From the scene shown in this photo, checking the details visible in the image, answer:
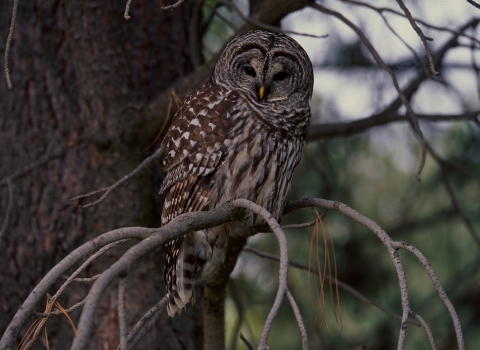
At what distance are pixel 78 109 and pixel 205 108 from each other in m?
0.87

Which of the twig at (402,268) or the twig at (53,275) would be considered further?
the twig at (402,268)

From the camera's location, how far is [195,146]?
2.68 metres

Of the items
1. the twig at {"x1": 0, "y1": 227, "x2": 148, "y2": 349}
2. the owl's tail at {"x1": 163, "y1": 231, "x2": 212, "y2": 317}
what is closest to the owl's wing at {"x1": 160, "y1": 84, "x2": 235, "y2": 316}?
the owl's tail at {"x1": 163, "y1": 231, "x2": 212, "y2": 317}

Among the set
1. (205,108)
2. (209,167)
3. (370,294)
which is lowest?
(370,294)

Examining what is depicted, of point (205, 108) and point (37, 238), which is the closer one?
point (205, 108)

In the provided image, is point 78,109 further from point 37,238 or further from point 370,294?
point 370,294

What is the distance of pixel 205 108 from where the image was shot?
108 inches

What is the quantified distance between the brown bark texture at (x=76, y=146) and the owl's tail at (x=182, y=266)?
1.27 feet

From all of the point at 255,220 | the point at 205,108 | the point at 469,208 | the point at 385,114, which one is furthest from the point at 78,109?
the point at 469,208

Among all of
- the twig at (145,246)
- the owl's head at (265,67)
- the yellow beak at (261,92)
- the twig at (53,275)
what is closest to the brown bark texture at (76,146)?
the owl's head at (265,67)

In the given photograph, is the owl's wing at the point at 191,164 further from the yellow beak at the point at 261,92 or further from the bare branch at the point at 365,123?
the bare branch at the point at 365,123

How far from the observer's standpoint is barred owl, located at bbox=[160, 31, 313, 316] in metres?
2.64

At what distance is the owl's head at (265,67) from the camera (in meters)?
2.87

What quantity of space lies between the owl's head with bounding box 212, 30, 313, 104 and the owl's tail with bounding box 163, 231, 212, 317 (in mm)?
725
